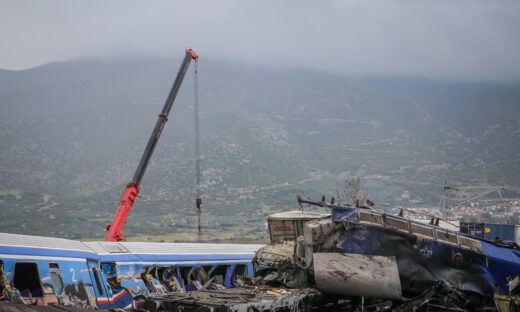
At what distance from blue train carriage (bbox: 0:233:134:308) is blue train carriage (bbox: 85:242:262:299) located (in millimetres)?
728

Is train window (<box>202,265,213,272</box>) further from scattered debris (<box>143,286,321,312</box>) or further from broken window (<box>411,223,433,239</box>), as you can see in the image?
broken window (<box>411,223,433,239</box>)

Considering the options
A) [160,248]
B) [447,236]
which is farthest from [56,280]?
[447,236]

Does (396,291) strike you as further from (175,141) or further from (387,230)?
(175,141)

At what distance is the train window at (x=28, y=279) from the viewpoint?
1358cm

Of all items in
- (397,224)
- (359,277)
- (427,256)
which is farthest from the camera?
(397,224)

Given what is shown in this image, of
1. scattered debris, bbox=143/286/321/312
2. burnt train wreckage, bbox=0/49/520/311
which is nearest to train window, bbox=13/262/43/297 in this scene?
burnt train wreckage, bbox=0/49/520/311

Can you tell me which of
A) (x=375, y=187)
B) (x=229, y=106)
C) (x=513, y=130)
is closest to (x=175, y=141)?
(x=229, y=106)

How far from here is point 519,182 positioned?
95.6 meters

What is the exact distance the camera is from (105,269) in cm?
1678

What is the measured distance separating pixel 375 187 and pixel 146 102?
81178mm

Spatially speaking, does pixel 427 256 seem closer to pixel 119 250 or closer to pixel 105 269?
pixel 119 250

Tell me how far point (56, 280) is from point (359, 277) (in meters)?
9.93

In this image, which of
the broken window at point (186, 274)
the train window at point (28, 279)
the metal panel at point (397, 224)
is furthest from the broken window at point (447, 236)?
the train window at point (28, 279)

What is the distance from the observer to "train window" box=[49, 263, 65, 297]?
561 inches
